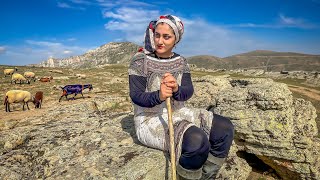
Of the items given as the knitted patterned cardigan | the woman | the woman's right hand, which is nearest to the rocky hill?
the knitted patterned cardigan

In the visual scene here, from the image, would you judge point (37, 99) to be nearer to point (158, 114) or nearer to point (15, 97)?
point (15, 97)

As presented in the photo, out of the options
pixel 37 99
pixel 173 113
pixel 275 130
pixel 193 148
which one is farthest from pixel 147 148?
pixel 37 99

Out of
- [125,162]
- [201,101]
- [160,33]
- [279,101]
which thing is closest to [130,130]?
[125,162]

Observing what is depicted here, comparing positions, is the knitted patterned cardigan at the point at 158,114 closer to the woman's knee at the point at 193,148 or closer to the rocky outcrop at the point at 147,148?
the woman's knee at the point at 193,148

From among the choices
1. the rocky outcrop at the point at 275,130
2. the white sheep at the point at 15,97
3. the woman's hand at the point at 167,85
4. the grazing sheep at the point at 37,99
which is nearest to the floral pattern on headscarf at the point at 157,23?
the woman's hand at the point at 167,85

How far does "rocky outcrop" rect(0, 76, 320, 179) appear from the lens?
4.58 meters

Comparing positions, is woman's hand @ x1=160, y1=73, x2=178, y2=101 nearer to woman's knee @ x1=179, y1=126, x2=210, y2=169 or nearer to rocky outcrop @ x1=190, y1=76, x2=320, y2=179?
woman's knee @ x1=179, y1=126, x2=210, y2=169

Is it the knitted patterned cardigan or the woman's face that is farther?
the woman's face

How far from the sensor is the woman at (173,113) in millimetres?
4145

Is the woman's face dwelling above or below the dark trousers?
above

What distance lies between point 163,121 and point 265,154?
181 inches

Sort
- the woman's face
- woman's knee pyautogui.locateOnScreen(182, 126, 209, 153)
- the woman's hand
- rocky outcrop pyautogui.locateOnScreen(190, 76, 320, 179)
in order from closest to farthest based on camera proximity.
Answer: woman's knee pyautogui.locateOnScreen(182, 126, 209, 153) < the woman's hand < the woman's face < rocky outcrop pyautogui.locateOnScreen(190, 76, 320, 179)

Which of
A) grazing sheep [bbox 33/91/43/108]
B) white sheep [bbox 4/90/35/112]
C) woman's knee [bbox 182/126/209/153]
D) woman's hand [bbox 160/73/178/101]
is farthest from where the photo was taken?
grazing sheep [bbox 33/91/43/108]

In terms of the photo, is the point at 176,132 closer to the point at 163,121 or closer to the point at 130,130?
the point at 163,121
